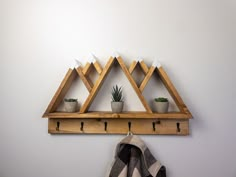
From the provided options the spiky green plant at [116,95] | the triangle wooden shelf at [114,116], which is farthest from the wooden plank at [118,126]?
the spiky green plant at [116,95]

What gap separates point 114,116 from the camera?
2.72 ft

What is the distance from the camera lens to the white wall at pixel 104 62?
2.94 feet

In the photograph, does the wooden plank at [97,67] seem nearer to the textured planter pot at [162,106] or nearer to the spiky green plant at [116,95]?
the spiky green plant at [116,95]

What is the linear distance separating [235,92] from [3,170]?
1.27 m

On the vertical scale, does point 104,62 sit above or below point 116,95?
above

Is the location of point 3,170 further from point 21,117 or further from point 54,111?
point 54,111

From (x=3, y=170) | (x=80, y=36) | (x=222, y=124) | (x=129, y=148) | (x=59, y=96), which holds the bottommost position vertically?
(x=3, y=170)

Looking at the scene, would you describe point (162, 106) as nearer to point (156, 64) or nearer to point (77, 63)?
point (156, 64)

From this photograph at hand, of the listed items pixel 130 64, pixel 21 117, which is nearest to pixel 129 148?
pixel 130 64

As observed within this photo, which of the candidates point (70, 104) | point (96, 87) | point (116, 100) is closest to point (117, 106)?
point (116, 100)

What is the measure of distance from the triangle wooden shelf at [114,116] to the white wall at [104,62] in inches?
2.1

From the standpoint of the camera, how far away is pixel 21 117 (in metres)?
0.96

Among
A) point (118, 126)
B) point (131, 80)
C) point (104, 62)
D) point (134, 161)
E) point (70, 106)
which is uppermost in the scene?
point (104, 62)

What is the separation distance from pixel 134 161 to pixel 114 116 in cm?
24
